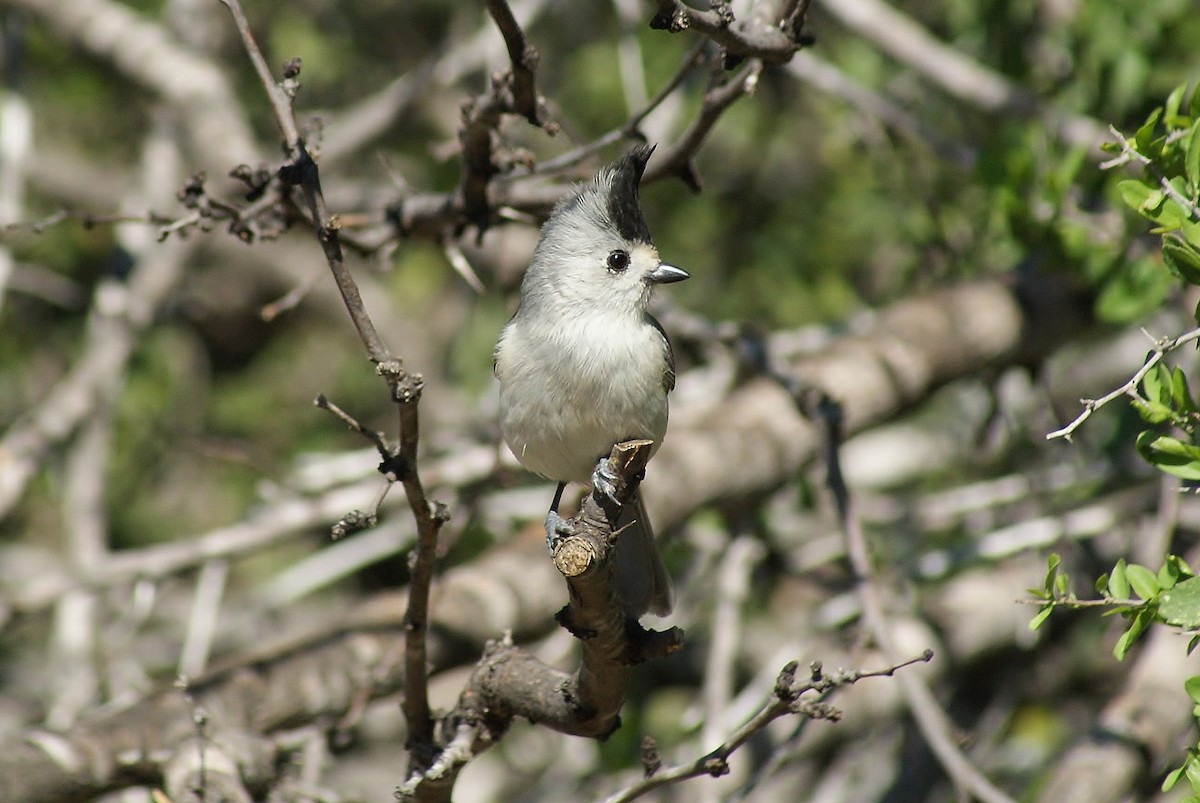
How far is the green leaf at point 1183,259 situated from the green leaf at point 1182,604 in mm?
486

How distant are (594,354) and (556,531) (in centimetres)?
45

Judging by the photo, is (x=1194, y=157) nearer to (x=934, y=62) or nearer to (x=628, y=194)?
(x=628, y=194)

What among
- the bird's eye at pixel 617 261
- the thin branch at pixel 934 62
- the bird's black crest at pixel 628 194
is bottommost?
the bird's eye at pixel 617 261

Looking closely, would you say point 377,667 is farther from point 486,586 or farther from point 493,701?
Result: point 493,701

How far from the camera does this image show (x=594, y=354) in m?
2.67

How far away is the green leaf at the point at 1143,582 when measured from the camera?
189 centimetres

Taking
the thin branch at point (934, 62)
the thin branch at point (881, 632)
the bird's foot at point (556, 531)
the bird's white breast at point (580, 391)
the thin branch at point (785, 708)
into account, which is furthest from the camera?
the thin branch at point (934, 62)

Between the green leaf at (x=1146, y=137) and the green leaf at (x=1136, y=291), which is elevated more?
the green leaf at (x=1136, y=291)

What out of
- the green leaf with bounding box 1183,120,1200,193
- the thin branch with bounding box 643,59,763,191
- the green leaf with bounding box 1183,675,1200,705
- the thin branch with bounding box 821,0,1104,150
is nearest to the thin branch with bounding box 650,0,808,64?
the thin branch with bounding box 643,59,763,191

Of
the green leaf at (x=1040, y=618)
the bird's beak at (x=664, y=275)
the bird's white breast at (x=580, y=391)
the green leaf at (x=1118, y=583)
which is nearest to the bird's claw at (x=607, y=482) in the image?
the bird's white breast at (x=580, y=391)

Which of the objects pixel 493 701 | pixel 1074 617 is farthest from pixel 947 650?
pixel 493 701

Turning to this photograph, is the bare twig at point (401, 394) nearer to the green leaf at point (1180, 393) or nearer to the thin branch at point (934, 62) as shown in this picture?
the green leaf at point (1180, 393)

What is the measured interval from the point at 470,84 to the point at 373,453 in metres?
2.20

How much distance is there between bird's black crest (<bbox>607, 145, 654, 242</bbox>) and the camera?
2645 mm
